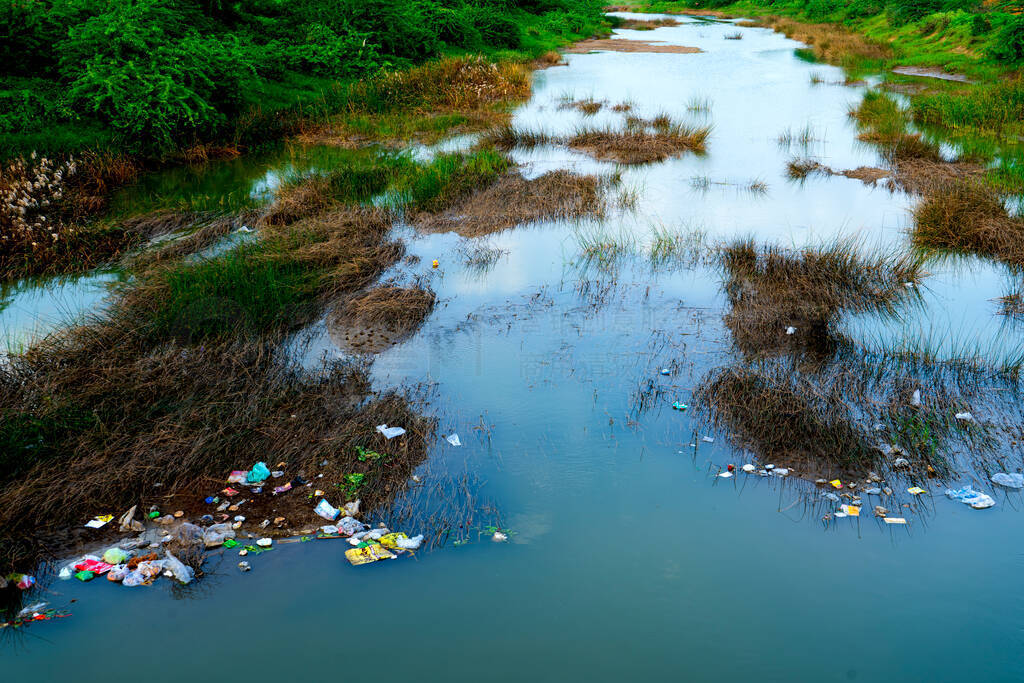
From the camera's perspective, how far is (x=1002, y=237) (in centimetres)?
827

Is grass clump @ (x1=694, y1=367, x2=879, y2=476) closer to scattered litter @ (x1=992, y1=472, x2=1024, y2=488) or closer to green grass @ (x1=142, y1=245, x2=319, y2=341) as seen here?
scattered litter @ (x1=992, y1=472, x2=1024, y2=488)

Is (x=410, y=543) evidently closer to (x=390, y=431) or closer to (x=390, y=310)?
(x=390, y=431)

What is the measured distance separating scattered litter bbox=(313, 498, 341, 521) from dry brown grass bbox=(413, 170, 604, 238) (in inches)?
227

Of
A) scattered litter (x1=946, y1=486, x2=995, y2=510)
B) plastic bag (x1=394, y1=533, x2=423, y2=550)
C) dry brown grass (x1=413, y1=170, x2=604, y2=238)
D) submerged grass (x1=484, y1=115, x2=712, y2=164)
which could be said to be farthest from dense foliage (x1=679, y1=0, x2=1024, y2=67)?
plastic bag (x1=394, y1=533, x2=423, y2=550)

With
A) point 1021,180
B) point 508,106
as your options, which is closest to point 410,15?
point 508,106

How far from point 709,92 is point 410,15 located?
947cm

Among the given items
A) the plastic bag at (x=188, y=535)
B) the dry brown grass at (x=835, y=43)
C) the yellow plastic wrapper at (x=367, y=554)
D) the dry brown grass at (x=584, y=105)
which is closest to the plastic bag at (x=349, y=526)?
the yellow plastic wrapper at (x=367, y=554)

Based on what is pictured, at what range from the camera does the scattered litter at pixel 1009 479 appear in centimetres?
465

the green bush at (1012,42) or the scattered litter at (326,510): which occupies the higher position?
the green bush at (1012,42)

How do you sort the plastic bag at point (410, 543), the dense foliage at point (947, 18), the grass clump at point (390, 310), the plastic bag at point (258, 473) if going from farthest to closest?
the dense foliage at point (947, 18) < the grass clump at point (390, 310) < the plastic bag at point (258, 473) < the plastic bag at point (410, 543)

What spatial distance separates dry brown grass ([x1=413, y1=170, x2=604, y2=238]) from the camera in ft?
32.8

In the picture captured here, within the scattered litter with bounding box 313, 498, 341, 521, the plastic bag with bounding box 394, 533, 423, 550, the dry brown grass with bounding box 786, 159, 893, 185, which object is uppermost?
the dry brown grass with bounding box 786, 159, 893, 185

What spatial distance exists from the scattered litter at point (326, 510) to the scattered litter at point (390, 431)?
83 centimetres

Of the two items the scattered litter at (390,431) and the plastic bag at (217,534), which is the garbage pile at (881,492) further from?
the plastic bag at (217,534)
